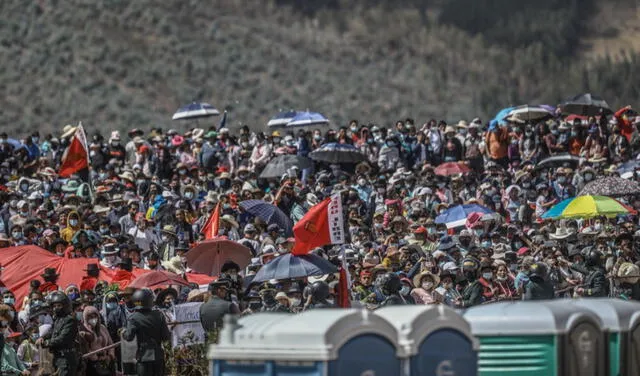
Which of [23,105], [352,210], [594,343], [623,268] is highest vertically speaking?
[23,105]

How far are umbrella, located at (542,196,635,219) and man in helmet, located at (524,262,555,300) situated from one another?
9052 mm

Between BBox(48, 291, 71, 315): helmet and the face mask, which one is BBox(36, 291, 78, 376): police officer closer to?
BBox(48, 291, 71, 315): helmet

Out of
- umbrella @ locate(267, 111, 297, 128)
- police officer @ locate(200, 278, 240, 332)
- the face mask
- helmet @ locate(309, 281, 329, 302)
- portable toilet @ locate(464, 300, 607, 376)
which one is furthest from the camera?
umbrella @ locate(267, 111, 297, 128)

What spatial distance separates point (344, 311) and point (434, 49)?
7463cm

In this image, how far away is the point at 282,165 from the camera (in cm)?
3472

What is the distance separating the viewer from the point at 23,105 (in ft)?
224

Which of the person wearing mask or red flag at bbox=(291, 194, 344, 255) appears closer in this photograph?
the person wearing mask

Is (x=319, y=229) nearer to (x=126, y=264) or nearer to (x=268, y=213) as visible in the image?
(x=126, y=264)

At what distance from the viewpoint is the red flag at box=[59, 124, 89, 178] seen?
3469 cm

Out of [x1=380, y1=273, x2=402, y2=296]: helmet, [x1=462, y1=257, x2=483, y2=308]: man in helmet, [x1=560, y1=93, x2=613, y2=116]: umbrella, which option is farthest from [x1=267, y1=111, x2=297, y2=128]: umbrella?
[x1=380, y1=273, x2=402, y2=296]: helmet

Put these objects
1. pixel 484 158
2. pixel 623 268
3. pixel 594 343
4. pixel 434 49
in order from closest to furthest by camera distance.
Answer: pixel 594 343 → pixel 623 268 → pixel 484 158 → pixel 434 49

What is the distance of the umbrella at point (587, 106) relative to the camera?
3747 cm

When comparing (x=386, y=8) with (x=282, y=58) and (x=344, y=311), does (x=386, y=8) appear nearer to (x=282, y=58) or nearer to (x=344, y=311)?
(x=282, y=58)

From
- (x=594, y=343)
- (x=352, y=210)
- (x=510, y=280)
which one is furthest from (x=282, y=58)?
(x=594, y=343)
